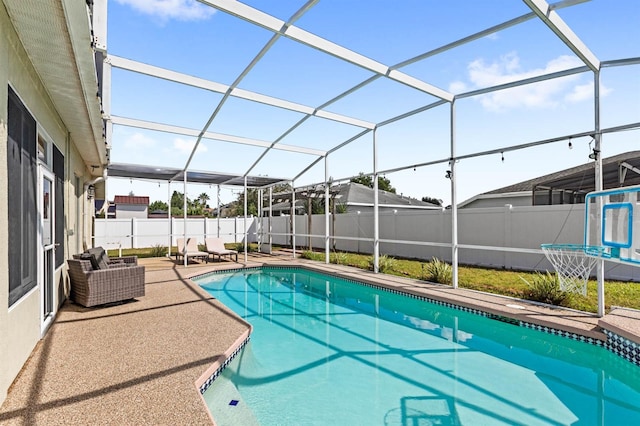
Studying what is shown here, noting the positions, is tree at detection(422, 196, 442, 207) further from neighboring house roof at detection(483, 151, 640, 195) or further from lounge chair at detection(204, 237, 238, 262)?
lounge chair at detection(204, 237, 238, 262)

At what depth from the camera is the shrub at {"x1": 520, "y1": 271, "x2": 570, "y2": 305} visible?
657 cm

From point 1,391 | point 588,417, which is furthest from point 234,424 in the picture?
point 588,417

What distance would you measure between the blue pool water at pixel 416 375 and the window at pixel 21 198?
2247 mm

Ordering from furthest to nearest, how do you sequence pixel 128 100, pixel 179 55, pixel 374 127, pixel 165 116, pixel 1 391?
pixel 374 127
pixel 165 116
pixel 128 100
pixel 179 55
pixel 1 391

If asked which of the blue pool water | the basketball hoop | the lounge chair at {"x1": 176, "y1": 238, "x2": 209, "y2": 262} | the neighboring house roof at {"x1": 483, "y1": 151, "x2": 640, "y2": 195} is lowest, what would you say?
the blue pool water

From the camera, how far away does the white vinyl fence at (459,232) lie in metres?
9.70

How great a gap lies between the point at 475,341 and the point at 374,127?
6342 mm

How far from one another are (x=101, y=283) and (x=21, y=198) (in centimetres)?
299

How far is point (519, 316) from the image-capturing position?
231 inches

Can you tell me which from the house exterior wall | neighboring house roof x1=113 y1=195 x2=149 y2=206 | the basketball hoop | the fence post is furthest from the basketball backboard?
neighboring house roof x1=113 y1=195 x2=149 y2=206

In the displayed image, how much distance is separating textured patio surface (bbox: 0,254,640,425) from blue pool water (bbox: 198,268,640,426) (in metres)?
0.37

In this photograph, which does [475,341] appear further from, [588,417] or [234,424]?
[234,424]

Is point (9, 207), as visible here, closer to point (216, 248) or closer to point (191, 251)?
point (191, 251)

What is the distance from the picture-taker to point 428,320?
21.8ft
